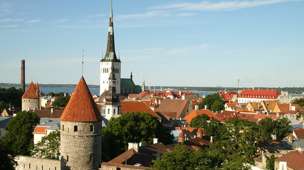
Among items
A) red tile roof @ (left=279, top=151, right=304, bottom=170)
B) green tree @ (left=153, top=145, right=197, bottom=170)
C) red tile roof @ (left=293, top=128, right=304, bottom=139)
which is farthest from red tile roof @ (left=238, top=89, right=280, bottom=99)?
green tree @ (left=153, top=145, right=197, bottom=170)

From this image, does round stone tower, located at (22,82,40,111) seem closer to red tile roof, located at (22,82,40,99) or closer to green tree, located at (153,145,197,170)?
red tile roof, located at (22,82,40,99)

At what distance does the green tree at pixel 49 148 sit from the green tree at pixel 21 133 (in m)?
4.06

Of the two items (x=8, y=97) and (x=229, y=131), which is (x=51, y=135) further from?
(x=8, y=97)

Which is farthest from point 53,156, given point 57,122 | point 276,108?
point 276,108

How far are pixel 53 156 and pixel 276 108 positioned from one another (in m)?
68.1

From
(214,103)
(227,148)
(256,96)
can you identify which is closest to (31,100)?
(227,148)

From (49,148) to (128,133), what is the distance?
26.1ft

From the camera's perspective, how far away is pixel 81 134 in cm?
3791

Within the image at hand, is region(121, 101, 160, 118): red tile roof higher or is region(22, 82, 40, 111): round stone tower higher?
region(22, 82, 40, 111): round stone tower

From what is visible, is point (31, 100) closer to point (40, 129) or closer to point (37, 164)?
point (40, 129)

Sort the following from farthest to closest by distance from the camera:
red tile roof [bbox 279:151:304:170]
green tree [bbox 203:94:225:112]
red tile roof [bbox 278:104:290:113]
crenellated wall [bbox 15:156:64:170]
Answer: green tree [bbox 203:94:225:112]
red tile roof [bbox 278:104:290:113]
red tile roof [bbox 279:151:304:170]
crenellated wall [bbox 15:156:64:170]

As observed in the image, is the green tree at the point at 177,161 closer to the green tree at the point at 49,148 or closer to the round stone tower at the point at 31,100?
the green tree at the point at 49,148

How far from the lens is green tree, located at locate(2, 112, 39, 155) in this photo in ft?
164

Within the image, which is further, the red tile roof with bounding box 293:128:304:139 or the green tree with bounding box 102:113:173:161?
the red tile roof with bounding box 293:128:304:139
